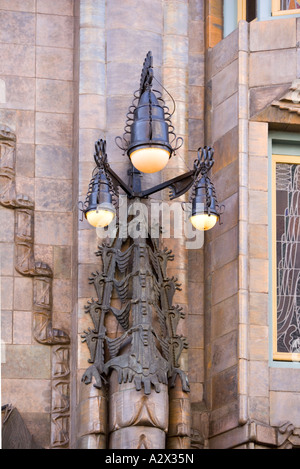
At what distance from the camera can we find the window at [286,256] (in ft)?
68.5

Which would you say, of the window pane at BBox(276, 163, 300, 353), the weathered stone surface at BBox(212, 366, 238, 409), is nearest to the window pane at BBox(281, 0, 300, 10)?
the window pane at BBox(276, 163, 300, 353)

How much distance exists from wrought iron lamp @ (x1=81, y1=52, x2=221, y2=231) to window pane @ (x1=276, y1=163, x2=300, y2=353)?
3.97ft

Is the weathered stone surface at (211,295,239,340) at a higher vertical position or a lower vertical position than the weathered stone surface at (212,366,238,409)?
higher

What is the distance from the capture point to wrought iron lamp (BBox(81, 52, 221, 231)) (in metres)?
19.8

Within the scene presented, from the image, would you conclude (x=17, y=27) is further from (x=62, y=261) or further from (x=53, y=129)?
(x=62, y=261)

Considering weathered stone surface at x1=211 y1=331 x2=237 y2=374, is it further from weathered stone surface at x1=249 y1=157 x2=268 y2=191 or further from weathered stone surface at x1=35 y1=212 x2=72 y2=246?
weathered stone surface at x1=35 y1=212 x2=72 y2=246

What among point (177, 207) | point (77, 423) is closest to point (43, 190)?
point (177, 207)

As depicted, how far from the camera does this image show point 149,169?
781 inches

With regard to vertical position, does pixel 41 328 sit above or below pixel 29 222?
below

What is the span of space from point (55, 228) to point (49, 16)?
3.14 meters

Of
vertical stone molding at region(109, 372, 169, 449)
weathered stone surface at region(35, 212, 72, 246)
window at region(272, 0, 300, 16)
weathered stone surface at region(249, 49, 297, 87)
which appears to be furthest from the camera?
window at region(272, 0, 300, 16)

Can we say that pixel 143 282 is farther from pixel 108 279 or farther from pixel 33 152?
pixel 33 152

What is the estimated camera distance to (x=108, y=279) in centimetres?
2045

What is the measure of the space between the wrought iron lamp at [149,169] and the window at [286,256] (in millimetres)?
1178
